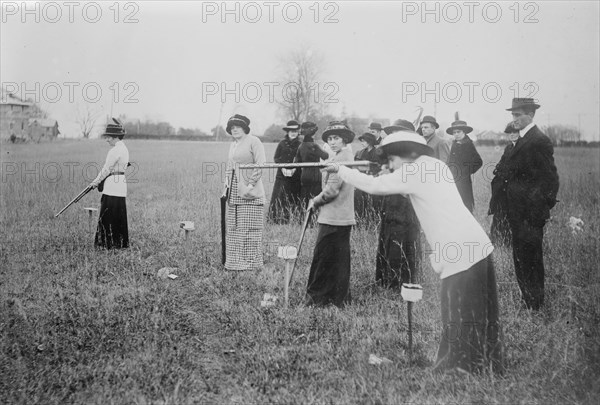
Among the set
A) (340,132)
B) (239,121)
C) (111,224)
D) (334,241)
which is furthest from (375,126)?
(111,224)

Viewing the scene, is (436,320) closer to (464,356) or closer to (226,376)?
(464,356)

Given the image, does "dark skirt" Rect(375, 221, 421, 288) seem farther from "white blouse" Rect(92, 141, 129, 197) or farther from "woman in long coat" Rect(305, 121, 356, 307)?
"white blouse" Rect(92, 141, 129, 197)

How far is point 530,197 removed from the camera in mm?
4738

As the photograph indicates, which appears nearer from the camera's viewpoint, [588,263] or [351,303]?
[351,303]

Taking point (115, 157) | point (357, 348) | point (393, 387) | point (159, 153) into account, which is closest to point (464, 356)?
point (393, 387)

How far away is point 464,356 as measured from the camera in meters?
3.32

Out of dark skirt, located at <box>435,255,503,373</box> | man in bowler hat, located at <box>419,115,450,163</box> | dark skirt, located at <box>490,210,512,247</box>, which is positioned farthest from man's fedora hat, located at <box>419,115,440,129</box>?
dark skirt, located at <box>435,255,503,373</box>

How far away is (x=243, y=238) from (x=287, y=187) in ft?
10.7

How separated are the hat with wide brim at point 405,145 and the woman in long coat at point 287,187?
5725 mm

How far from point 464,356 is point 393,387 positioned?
577 mm

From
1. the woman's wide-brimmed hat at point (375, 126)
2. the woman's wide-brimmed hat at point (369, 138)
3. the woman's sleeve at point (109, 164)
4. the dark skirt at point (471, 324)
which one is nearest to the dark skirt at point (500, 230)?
the woman's wide-brimmed hat at point (369, 138)

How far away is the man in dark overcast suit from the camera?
462 centimetres

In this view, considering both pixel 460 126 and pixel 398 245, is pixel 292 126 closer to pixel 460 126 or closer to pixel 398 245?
pixel 460 126

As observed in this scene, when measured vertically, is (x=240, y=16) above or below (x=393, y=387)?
above
